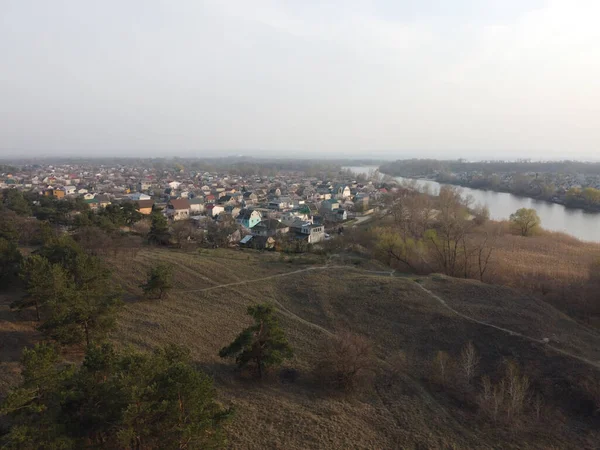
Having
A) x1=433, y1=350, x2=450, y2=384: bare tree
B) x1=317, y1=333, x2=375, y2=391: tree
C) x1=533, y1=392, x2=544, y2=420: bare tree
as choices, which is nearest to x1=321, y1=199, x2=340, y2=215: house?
x1=433, y1=350, x2=450, y2=384: bare tree

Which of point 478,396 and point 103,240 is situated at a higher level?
point 103,240

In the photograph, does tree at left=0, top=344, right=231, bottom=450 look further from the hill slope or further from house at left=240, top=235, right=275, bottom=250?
house at left=240, top=235, right=275, bottom=250

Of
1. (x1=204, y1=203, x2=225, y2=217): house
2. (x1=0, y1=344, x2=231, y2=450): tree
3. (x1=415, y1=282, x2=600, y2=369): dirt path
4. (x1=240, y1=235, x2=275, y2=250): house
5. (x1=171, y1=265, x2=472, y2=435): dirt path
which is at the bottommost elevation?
(x1=171, y1=265, x2=472, y2=435): dirt path

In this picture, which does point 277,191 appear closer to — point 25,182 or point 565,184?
point 25,182

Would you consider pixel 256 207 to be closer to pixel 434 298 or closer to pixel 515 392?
pixel 434 298

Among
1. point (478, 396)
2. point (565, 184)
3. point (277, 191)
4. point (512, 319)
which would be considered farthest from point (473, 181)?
point (478, 396)

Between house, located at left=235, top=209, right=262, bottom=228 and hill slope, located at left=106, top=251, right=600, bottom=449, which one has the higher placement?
house, located at left=235, top=209, right=262, bottom=228

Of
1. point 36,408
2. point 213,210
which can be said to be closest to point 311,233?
point 213,210
